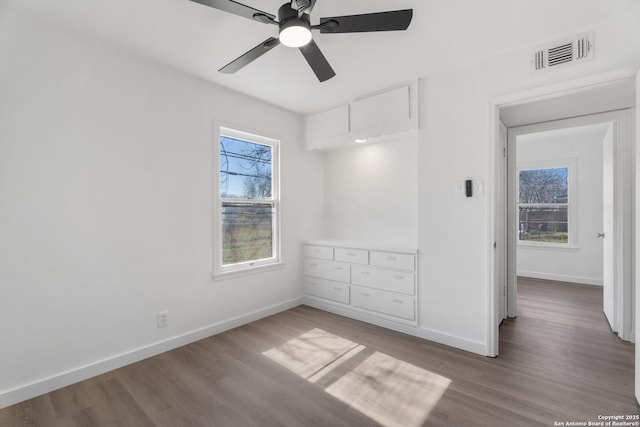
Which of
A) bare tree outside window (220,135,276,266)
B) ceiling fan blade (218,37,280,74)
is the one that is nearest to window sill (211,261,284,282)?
bare tree outside window (220,135,276,266)

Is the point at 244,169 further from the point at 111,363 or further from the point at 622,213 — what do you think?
the point at 622,213

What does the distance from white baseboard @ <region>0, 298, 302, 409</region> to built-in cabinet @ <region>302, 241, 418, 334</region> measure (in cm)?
91

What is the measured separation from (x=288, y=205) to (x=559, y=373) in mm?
3138

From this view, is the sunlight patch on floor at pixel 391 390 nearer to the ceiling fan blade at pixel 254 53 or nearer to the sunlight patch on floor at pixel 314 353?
the sunlight patch on floor at pixel 314 353

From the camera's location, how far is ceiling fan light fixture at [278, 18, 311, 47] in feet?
5.49

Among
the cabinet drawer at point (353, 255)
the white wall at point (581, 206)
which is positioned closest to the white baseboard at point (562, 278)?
the white wall at point (581, 206)

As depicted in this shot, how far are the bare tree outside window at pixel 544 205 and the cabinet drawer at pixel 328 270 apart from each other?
419 cm

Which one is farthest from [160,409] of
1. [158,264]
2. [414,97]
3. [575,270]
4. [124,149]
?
[575,270]

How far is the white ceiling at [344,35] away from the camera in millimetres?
1951

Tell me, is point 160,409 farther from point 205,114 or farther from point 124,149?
point 205,114

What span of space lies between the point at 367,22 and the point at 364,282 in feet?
8.72

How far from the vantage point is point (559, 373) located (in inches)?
91.0

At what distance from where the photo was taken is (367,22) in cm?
168

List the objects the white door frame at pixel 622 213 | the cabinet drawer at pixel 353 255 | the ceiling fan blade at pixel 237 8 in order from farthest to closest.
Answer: the cabinet drawer at pixel 353 255 < the white door frame at pixel 622 213 < the ceiling fan blade at pixel 237 8
